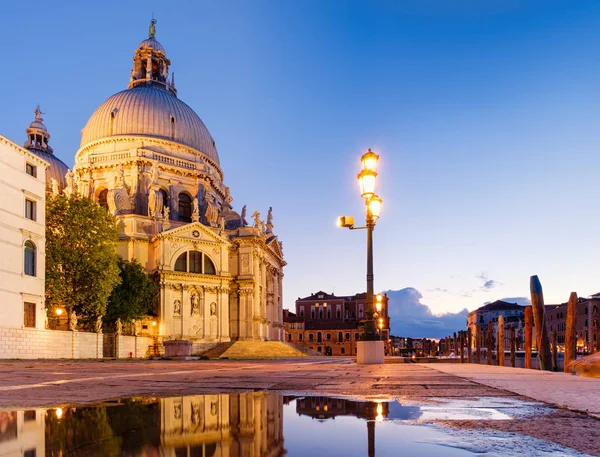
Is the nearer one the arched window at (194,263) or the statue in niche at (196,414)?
the statue in niche at (196,414)

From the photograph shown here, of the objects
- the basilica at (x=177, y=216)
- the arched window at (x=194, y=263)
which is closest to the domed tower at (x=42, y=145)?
the basilica at (x=177, y=216)

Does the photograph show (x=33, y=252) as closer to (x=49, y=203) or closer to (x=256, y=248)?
(x=49, y=203)

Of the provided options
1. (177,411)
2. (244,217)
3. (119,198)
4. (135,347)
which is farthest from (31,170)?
(244,217)

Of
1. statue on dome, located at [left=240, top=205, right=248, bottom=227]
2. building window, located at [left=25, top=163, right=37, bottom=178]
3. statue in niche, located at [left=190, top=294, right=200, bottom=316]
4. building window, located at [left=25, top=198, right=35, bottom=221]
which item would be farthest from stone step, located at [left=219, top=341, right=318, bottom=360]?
building window, located at [left=25, top=163, right=37, bottom=178]

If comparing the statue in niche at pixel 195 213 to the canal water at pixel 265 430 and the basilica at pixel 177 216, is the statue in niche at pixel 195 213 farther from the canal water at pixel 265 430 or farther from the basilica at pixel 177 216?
the canal water at pixel 265 430

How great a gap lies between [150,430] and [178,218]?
56.6 metres

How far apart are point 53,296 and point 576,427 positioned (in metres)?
34.7

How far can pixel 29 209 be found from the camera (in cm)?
3094

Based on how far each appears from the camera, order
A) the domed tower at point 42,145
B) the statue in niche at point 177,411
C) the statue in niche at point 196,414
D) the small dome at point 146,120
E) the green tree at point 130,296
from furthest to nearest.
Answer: the domed tower at point 42,145
the small dome at point 146,120
the green tree at point 130,296
the statue in niche at point 177,411
the statue in niche at point 196,414

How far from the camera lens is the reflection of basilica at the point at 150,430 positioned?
7.82 feet

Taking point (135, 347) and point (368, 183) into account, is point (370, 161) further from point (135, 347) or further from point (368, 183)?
point (135, 347)

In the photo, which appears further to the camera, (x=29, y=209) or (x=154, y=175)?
(x=154, y=175)

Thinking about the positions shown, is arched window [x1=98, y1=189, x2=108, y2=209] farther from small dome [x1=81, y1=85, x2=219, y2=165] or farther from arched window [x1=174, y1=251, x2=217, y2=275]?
arched window [x1=174, y1=251, x2=217, y2=275]

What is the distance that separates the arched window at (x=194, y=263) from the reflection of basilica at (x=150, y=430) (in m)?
48.6
